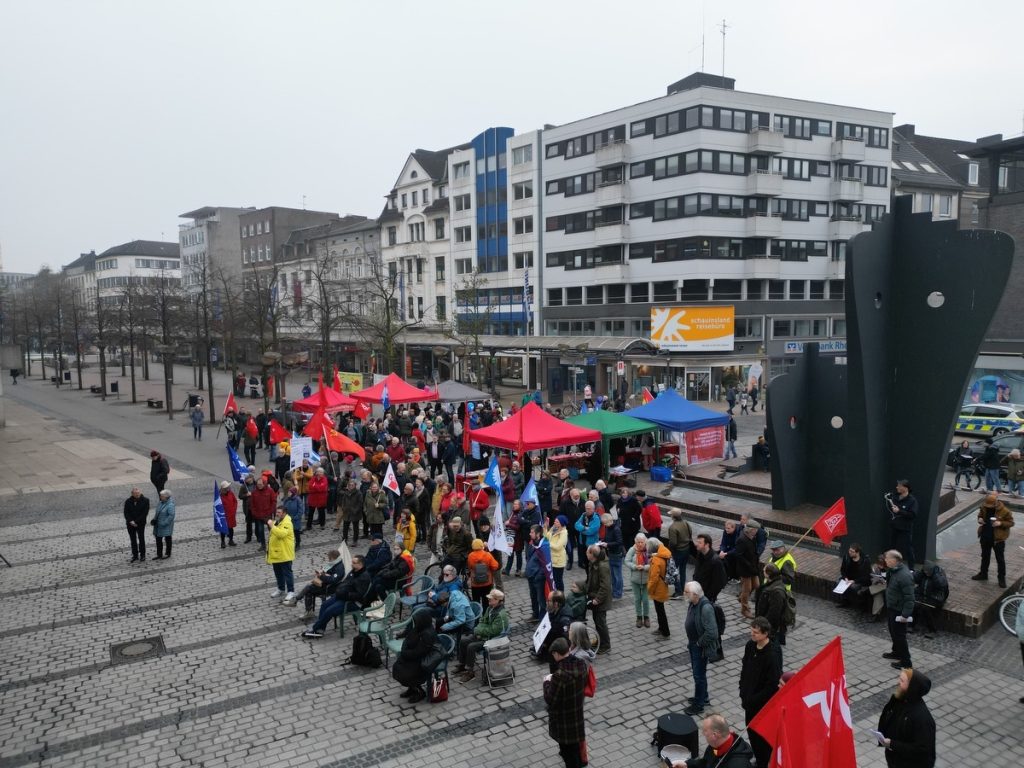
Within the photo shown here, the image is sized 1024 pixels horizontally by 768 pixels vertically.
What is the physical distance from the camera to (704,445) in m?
24.2

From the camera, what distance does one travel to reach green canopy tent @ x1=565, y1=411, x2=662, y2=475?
2142 cm

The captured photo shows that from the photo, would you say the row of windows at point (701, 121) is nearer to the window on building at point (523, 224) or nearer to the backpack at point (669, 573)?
the window on building at point (523, 224)

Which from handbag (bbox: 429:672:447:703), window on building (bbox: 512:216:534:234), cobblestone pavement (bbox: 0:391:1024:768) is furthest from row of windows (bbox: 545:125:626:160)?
handbag (bbox: 429:672:447:703)

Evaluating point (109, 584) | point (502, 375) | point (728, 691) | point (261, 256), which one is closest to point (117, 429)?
point (109, 584)

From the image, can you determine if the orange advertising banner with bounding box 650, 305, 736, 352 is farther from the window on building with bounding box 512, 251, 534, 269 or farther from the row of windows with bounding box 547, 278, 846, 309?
the window on building with bounding box 512, 251, 534, 269

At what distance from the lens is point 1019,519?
58.8ft

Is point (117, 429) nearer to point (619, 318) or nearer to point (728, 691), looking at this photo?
point (619, 318)

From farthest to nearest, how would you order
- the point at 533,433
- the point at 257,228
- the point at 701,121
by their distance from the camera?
the point at 257,228, the point at 701,121, the point at 533,433

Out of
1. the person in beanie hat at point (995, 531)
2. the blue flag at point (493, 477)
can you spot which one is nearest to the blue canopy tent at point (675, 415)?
the blue flag at point (493, 477)

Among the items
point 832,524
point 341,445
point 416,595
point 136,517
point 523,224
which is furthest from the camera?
point 523,224

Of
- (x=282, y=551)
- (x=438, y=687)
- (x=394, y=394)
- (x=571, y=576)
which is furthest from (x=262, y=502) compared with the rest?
(x=394, y=394)

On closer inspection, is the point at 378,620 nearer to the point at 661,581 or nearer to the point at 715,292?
the point at 661,581

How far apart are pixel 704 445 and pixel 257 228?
3164 inches

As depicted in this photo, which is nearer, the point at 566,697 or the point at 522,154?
the point at 566,697
